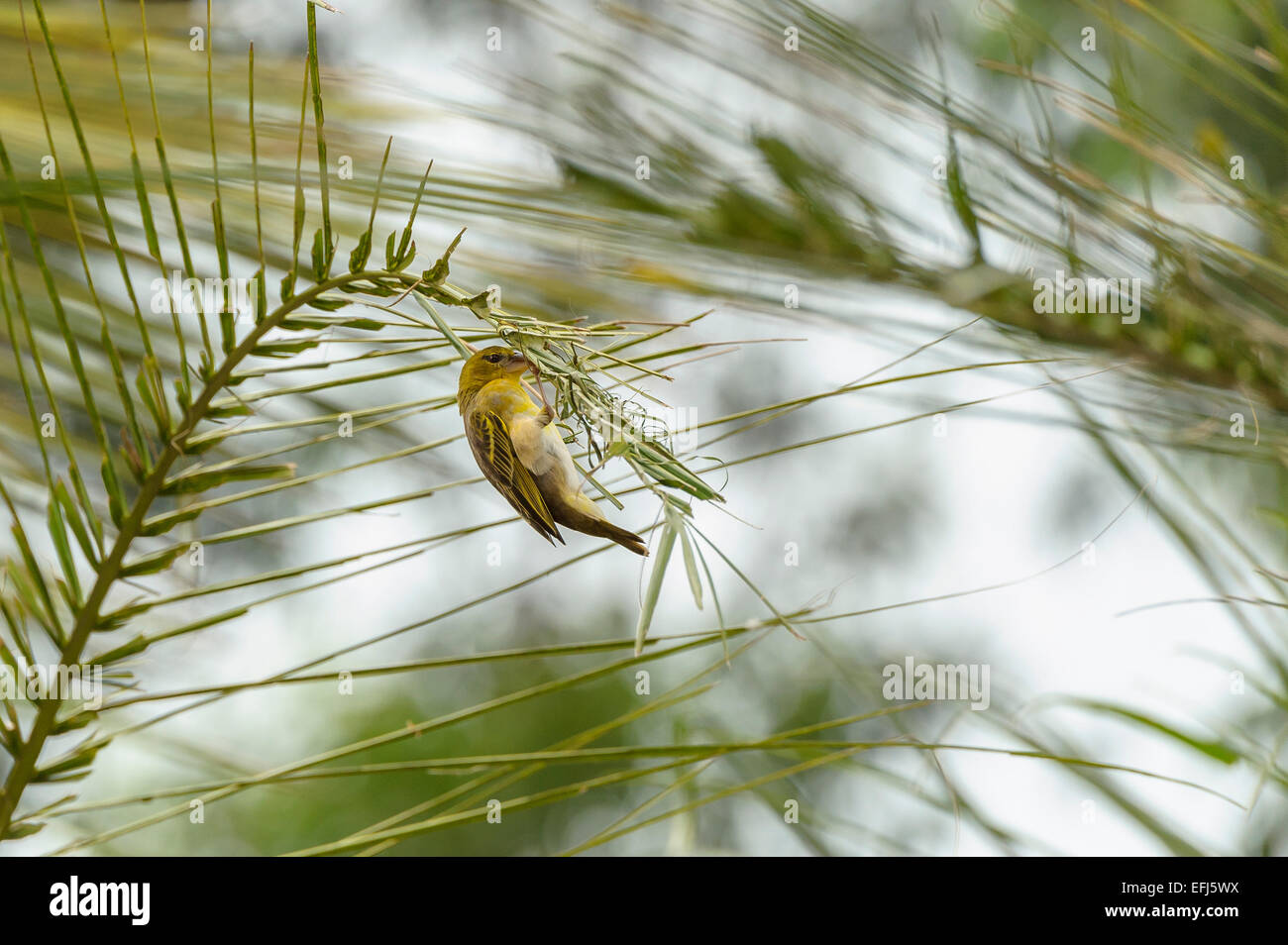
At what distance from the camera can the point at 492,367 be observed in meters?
0.29

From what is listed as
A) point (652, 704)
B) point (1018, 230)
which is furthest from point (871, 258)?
point (652, 704)

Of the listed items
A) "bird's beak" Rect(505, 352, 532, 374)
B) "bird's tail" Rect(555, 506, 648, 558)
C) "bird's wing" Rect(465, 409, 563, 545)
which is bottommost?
"bird's tail" Rect(555, 506, 648, 558)

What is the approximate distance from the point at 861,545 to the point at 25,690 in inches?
107

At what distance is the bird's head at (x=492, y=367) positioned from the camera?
29 centimetres

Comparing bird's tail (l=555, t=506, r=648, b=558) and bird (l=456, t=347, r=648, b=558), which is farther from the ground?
bird (l=456, t=347, r=648, b=558)

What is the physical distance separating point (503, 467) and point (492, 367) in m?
0.03

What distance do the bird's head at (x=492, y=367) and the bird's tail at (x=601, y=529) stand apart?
0.05 meters

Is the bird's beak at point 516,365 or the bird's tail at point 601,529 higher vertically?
the bird's beak at point 516,365

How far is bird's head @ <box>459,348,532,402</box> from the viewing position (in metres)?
0.29

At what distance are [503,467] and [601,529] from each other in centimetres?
4

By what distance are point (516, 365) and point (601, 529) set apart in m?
0.06

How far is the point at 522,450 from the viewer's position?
0.28m

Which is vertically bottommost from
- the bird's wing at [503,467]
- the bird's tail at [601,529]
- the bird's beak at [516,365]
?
the bird's tail at [601,529]

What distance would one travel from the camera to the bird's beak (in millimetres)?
292
